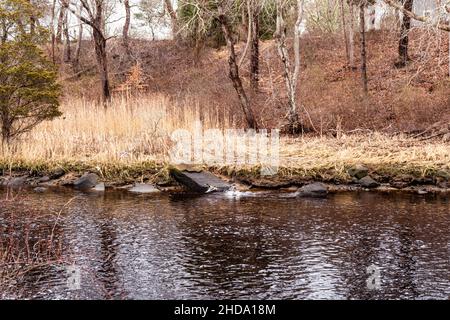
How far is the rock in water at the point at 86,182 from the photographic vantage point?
35.7ft

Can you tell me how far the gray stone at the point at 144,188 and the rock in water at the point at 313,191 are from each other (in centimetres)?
256

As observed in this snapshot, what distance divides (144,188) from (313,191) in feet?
9.94

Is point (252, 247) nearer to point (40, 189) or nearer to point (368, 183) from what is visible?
point (368, 183)

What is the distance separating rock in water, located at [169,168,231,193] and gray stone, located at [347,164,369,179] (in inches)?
85.9

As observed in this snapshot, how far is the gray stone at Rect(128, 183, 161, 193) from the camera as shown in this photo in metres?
10.5

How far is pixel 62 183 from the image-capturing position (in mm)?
11188

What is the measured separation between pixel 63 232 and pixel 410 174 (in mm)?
6014

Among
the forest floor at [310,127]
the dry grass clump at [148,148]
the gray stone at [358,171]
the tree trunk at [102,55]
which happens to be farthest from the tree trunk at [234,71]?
the gray stone at [358,171]

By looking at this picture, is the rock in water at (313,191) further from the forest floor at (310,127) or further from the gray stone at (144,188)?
the gray stone at (144,188)

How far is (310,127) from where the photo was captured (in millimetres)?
15586

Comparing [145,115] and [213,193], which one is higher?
[145,115]

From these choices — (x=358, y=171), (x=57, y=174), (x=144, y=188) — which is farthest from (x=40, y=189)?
(x=358, y=171)

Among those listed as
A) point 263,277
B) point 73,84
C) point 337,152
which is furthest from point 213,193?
point 73,84
